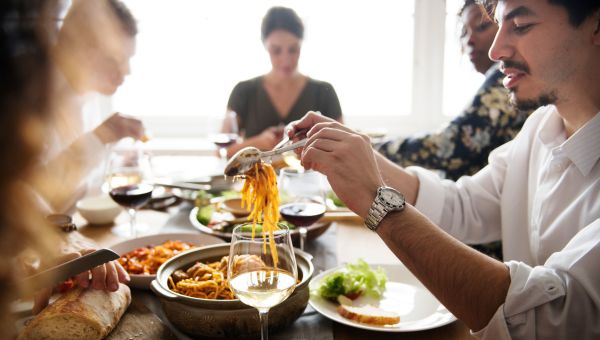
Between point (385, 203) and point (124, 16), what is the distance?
207 cm

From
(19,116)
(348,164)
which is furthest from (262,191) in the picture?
(19,116)

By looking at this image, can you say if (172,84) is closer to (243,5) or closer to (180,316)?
(243,5)

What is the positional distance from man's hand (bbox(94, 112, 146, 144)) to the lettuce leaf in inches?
52.6

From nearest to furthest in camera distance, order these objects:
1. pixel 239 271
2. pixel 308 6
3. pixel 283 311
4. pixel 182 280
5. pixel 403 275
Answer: pixel 239 271 < pixel 283 311 < pixel 182 280 < pixel 403 275 < pixel 308 6

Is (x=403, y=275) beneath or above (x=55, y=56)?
beneath

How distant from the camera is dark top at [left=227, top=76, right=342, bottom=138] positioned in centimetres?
396

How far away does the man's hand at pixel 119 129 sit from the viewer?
2400mm

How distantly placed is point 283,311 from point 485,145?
151 centimetres

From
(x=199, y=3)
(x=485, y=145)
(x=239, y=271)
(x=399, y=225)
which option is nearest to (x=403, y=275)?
(x=399, y=225)

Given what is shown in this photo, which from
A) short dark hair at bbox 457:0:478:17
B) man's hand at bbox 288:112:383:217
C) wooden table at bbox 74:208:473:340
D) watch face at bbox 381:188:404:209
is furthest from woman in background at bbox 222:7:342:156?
watch face at bbox 381:188:404:209

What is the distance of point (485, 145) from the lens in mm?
2344

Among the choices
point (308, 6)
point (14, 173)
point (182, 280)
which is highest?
point (308, 6)

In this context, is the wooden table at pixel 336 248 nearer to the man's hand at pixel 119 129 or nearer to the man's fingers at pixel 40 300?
the man's fingers at pixel 40 300

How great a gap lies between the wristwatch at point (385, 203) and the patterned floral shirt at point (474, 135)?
1.27 meters
